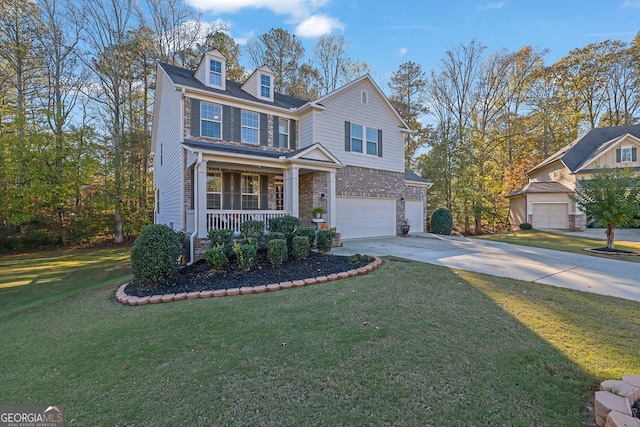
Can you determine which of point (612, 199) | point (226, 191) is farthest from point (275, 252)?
point (612, 199)

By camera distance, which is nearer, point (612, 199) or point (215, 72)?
point (612, 199)

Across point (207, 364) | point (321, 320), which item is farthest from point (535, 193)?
point (207, 364)

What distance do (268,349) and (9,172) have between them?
60.8 ft

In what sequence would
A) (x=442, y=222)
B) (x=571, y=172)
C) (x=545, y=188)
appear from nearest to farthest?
(x=442, y=222), (x=571, y=172), (x=545, y=188)

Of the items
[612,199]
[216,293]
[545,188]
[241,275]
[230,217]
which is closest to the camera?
[216,293]

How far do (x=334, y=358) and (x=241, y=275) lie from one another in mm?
4035

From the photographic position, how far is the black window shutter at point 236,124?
10.9 meters

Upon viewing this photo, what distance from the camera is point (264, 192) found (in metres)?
12.2

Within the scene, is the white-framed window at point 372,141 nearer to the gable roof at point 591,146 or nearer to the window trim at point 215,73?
the window trim at point 215,73

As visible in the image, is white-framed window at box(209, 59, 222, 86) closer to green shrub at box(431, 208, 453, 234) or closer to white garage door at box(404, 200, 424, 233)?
white garage door at box(404, 200, 424, 233)

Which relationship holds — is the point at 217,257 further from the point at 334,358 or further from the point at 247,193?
the point at 247,193

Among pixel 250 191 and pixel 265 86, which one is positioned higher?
pixel 265 86

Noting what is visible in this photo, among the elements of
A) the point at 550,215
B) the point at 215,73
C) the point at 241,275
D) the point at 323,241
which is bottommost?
the point at 241,275

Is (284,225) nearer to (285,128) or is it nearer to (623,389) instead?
(285,128)
